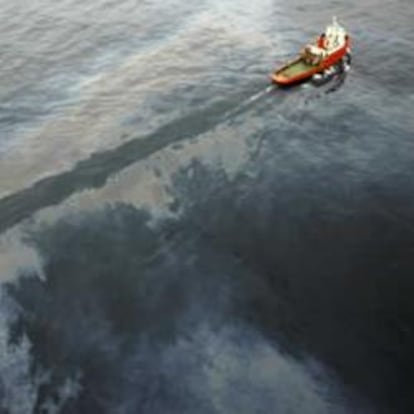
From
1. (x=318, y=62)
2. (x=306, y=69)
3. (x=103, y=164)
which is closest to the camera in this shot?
(x=103, y=164)

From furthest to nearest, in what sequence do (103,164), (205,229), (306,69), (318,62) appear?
(318,62) → (306,69) → (103,164) → (205,229)

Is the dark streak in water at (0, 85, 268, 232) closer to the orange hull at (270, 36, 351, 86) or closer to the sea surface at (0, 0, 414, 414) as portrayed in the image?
the sea surface at (0, 0, 414, 414)

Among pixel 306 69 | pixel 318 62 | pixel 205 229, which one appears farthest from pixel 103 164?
pixel 318 62

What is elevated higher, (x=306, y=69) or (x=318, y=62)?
(x=318, y=62)

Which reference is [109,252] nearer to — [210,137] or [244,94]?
[210,137]

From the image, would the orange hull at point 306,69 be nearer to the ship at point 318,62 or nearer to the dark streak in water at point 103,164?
the ship at point 318,62

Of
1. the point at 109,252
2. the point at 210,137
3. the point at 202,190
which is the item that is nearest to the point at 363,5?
the point at 210,137

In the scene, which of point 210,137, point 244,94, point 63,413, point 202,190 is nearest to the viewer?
point 63,413

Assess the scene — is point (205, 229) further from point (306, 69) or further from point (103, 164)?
point (306, 69)
